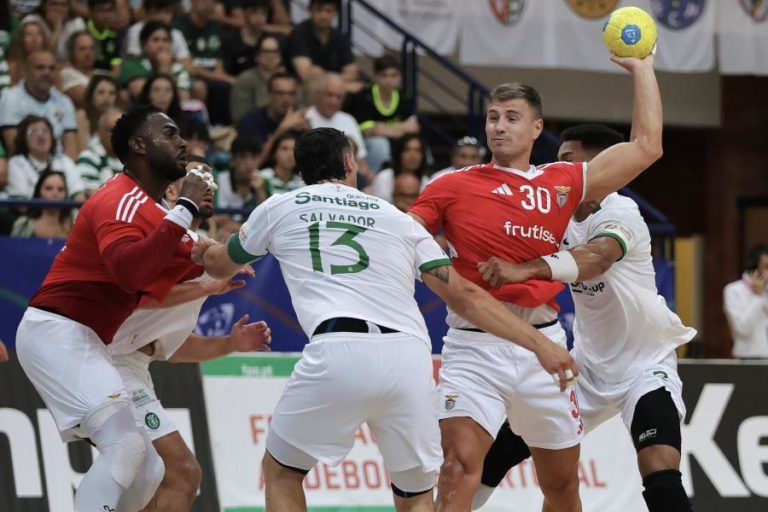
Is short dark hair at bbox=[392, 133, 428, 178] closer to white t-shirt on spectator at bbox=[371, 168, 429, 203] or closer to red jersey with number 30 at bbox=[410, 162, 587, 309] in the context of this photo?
white t-shirt on spectator at bbox=[371, 168, 429, 203]

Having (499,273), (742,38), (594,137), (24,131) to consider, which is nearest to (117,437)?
(499,273)

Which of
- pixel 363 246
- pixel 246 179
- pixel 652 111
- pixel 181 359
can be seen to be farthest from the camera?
pixel 246 179

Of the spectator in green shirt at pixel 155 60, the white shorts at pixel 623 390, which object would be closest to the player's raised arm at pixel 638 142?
the white shorts at pixel 623 390

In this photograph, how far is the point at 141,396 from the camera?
7555 millimetres

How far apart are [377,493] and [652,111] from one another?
4.03m

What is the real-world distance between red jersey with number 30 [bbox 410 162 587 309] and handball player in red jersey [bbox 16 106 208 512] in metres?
1.36

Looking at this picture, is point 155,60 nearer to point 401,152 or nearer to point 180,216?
point 401,152

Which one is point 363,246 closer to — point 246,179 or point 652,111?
point 652,111

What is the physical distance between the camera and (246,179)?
12398 mm

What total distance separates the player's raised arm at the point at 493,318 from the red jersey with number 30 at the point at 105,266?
1.32 metres

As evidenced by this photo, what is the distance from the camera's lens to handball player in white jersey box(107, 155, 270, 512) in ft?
24.6

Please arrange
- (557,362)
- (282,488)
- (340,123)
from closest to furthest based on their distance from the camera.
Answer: (282,488) → (557,362) → (340,123)

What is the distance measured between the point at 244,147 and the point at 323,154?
19.1 feet

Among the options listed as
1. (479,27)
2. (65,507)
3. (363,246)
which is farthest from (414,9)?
(363,246)
